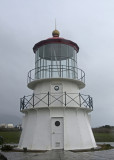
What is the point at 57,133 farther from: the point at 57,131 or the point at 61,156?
the point at 61,156

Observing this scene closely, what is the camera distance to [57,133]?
52.7 ft

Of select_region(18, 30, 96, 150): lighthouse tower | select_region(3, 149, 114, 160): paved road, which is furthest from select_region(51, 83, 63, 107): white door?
select_region(3, 149, 114, 160): paved road

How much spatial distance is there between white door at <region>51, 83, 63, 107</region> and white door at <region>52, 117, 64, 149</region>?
1249 millimetres

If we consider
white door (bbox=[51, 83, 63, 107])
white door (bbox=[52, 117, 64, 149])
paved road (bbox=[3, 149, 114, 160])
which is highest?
white door (bbox=[51, 83, 63, 107])

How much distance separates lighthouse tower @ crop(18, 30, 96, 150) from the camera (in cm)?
1606

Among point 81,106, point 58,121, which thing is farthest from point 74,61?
point 58,121

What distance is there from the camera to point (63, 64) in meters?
17.4

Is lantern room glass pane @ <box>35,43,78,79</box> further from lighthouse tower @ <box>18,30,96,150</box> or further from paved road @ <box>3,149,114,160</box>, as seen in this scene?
paved road @ <box>3,149,114,160</box>

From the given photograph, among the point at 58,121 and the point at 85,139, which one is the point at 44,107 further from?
the point at 85,139

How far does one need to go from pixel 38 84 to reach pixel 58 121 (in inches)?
143

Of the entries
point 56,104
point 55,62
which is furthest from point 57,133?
point 55,62

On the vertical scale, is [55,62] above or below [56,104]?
above

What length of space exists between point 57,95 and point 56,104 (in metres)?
0.72

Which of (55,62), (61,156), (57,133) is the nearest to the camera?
(61,156)
